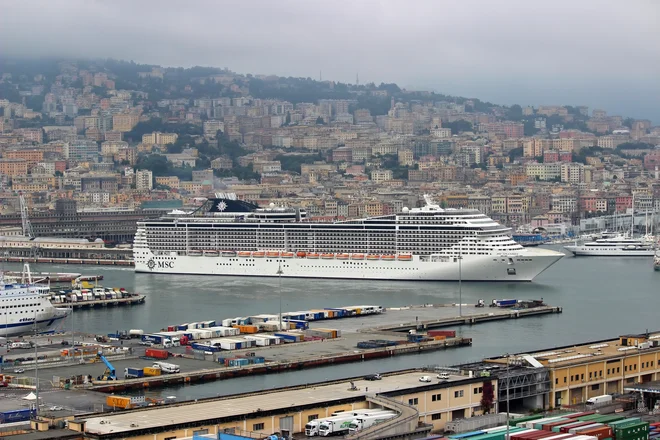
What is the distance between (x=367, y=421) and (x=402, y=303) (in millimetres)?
12447

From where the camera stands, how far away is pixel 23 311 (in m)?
20.3

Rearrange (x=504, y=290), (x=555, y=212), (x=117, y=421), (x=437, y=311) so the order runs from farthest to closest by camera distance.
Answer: (x=555, y=212)
(x=504, y=290)
(x=437, y=311)
(x=117, y=421)

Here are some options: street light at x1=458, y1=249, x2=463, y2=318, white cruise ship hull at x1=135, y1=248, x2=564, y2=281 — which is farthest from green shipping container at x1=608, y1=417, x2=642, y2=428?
white cruise ship hull at x1=135, y1=248, x2=564, y2=281

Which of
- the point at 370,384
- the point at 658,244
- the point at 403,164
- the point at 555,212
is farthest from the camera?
the point at 403,164

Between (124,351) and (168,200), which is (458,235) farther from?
(168,200)

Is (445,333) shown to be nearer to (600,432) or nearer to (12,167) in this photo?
(600,432)

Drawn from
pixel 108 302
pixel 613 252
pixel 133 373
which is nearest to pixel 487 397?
pixel 133 373

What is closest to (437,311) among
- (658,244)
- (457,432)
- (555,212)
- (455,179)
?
(457,432)

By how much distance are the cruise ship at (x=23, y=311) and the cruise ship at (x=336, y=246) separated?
9528 millimetres

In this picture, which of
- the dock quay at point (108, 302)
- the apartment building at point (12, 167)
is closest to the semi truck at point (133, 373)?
the dock quay at point (108, 302)

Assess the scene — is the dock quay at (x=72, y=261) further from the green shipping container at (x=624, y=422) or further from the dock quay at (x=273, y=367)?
the green shipping container at (x=624, y=422)

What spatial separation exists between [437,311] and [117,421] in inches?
428

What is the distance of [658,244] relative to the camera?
38.5 meters

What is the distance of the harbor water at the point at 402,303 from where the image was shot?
57.4 ft
